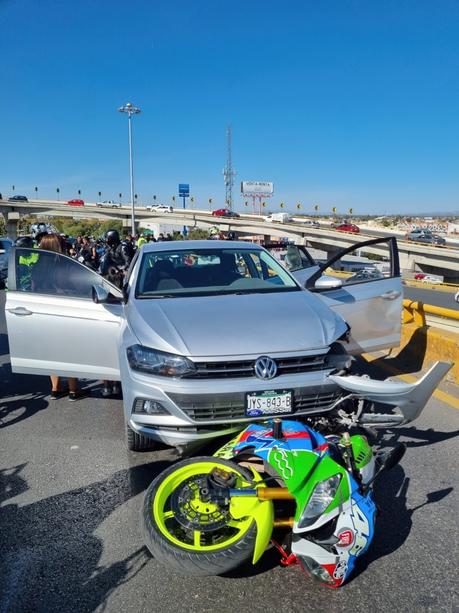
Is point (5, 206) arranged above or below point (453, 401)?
above

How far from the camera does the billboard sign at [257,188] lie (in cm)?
10175

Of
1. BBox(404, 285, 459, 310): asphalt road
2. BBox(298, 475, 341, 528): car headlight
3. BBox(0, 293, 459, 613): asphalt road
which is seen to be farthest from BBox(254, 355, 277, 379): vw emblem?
BBox(404, 285, 459, 310): asphalt road

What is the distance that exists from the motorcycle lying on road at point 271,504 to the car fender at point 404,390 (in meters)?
0.44

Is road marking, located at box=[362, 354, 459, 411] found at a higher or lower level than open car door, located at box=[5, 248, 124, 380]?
lower

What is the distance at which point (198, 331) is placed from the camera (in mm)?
3297

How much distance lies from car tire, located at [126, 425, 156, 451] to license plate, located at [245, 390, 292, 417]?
1.00 meters

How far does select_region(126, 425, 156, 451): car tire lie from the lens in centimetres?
364

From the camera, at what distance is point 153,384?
124 inches

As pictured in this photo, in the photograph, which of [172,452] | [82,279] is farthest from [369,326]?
[82,279]

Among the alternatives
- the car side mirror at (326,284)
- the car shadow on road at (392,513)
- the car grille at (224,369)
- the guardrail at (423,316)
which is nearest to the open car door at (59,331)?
the car grille at (224,369)

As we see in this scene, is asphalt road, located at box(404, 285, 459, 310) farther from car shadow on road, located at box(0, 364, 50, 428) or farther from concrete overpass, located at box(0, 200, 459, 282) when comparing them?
concrete overpass, located at box(0, 200, 459, 282)

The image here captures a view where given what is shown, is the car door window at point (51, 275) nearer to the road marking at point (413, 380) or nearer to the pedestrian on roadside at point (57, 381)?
the pedestrian on roadside at point (57, 381)

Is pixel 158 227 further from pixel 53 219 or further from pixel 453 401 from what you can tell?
pixel 453 401

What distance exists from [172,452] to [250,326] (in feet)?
4.16
